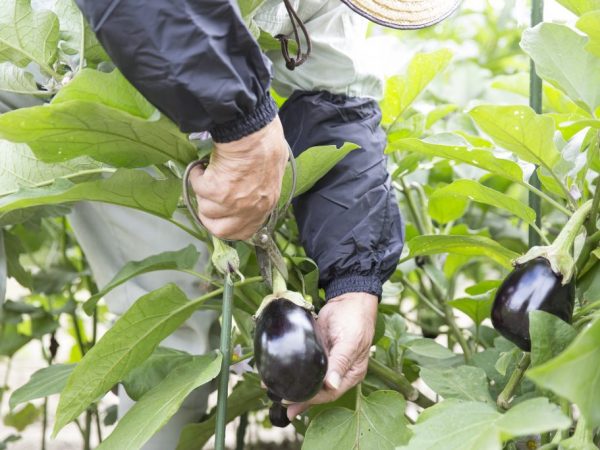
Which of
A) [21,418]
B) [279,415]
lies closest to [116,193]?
[279,415]

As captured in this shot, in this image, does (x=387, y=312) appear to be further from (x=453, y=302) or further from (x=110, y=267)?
(x=110, y=267)

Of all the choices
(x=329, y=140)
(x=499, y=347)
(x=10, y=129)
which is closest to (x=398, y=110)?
(x=329, y=140)

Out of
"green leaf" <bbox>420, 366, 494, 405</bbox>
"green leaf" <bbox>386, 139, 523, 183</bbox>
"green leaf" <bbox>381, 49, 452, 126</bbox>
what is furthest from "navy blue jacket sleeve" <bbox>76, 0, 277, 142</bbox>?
"green leaf" <bbox>381, 49, 452, 126</bbox>

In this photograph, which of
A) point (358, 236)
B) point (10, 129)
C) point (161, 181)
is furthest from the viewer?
Result: point (358, 236)

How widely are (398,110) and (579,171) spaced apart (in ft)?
1.19

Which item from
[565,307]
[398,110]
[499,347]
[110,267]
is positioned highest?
[565,307]

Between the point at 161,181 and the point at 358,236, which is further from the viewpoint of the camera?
the point at 358,236

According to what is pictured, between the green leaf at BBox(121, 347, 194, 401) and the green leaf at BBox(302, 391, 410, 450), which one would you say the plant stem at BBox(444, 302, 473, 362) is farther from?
the green leaf at BBox(121, 347, 194, 401)

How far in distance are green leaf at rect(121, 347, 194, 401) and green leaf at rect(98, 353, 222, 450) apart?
9cm

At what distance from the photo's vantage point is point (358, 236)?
96 centimetres

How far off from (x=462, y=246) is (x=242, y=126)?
34 centimetres

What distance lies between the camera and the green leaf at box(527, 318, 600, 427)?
0.51 metres

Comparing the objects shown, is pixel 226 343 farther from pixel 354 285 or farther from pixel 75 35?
pixel 75 35

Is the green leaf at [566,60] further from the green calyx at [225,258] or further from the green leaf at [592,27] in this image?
the green calyx at [225,258]
